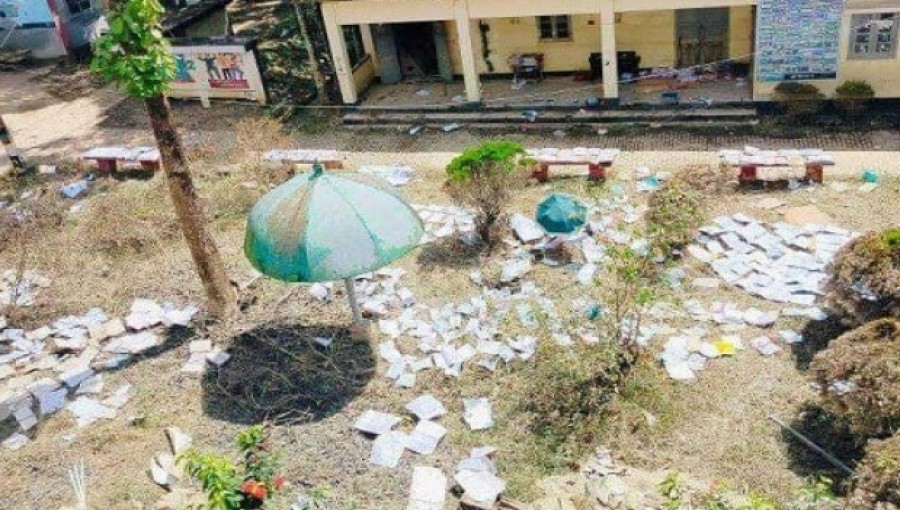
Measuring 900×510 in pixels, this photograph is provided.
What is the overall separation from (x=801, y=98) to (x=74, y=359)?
14.1m

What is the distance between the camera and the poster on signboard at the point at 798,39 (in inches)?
623

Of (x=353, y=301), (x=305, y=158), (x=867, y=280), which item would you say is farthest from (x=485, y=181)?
(x=867, y=280)

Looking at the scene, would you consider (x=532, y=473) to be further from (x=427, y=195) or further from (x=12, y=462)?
(x=427, y=195)

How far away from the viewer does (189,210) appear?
11555 mm

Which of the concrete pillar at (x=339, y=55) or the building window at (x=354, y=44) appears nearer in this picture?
the concrete pillar at (x=339, y=55)

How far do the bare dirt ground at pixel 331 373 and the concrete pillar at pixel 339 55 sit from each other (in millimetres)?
2198

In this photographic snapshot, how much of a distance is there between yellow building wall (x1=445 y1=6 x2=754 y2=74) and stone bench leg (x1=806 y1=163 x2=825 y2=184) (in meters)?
4.71

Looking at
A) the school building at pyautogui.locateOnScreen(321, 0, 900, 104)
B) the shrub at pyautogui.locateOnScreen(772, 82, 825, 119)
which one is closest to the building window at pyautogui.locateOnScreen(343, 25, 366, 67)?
the school building at pyautogui.locateOnScreen(321, 0, 900, 104)

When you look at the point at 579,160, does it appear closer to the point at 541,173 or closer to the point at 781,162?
the point at 541,173

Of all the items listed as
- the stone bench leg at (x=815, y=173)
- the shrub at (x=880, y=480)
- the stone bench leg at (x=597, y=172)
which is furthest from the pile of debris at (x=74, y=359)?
the stone bench leg at (x=815, y=173)

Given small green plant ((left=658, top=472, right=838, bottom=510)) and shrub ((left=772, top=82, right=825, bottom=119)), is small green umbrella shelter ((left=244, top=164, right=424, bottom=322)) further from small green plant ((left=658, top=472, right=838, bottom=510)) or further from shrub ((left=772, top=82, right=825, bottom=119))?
shrub ((left=772, top=82, right=825, bottom=119))

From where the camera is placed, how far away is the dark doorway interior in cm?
2017

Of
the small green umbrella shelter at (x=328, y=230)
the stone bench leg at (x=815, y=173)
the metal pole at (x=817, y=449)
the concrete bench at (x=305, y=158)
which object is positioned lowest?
the metal pole at (x=817, y=449)

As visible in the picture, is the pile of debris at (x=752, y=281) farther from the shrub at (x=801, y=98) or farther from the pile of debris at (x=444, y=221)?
the shrub at (x=801, y=98)
